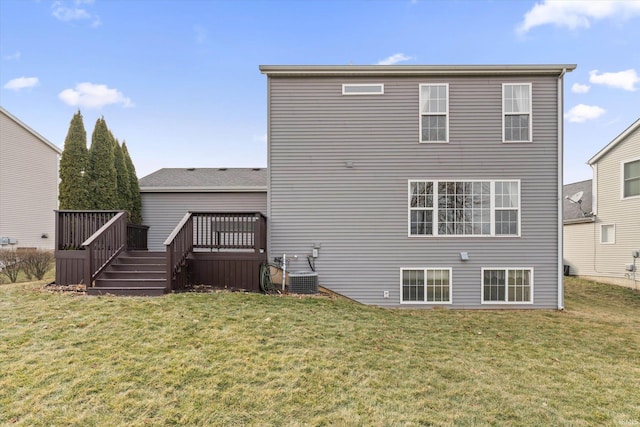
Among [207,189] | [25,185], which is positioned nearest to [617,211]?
[207,189]

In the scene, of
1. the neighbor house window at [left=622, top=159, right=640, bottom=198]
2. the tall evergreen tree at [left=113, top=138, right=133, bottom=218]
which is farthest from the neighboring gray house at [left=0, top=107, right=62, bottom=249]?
the neighbor house window at [left=622, top=159, right=640, bottom=198]

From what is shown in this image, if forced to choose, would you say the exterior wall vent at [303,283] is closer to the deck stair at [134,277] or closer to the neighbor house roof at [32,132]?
the deck stair at [134,277]

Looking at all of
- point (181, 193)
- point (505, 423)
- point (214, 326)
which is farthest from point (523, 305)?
point (181, 193)

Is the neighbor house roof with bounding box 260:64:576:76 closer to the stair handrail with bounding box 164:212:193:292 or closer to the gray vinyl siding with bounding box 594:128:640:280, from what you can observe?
the stair handrail with bounding box 164:212:193:292

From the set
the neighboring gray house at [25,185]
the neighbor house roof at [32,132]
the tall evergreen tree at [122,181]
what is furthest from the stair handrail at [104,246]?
the neighbor house roof at [32,132]

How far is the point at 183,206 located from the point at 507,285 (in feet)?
33.2

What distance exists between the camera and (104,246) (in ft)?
23.5

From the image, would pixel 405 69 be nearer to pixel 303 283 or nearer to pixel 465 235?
pixel 465 235

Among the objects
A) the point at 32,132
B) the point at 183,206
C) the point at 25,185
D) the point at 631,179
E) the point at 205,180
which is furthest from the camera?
the point at 32,132

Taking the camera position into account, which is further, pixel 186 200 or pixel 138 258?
pixel 186 200

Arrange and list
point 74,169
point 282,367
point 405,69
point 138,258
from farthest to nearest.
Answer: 1. point 74,169
2. point 405,69
3. point 138,258
4. point 282,367

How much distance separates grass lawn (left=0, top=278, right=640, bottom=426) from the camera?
10.2 feet

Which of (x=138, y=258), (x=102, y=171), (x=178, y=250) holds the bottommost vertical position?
(x=138, y=258)

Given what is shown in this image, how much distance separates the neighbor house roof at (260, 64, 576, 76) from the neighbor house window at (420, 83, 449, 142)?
17.2 inches
